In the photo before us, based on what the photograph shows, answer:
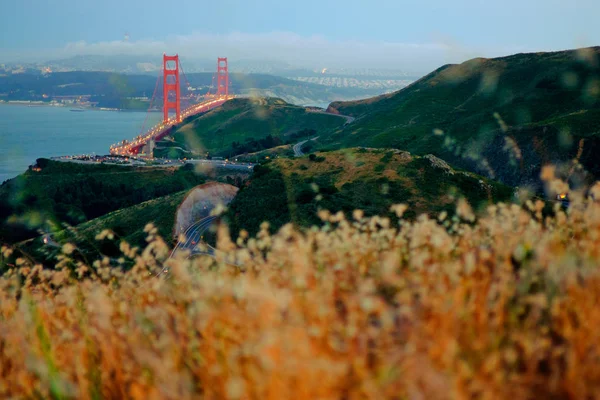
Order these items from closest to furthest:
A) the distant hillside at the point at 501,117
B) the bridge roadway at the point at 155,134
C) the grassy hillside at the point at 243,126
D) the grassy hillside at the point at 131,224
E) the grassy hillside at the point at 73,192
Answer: the grassy hillside at the point at 131,224, the distant hillside at the point at 501,117, the grassy hillside at the point at 73,192, the bridge roadway at the point at 155,134, the grassy hillside at the point at 243,126

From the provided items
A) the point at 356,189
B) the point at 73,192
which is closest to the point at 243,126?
the point at 73,192

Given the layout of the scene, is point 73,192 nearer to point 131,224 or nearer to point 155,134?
point 131,224

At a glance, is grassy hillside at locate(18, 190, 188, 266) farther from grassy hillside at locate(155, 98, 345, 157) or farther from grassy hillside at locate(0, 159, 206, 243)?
grassy hillside at locate(155, 98, 345, 157)

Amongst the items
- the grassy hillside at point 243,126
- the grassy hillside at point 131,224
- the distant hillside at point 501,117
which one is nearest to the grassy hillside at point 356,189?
the grassy hillside at point 131,224

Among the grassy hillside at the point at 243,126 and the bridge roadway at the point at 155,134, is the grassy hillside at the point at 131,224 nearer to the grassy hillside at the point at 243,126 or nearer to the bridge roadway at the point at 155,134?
the bridge roadway at the point at 155,134

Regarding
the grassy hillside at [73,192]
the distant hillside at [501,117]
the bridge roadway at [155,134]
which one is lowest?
the grassy hillside at [73,192]

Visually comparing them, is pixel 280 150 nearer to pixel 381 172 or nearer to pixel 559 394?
pixel 381 172
